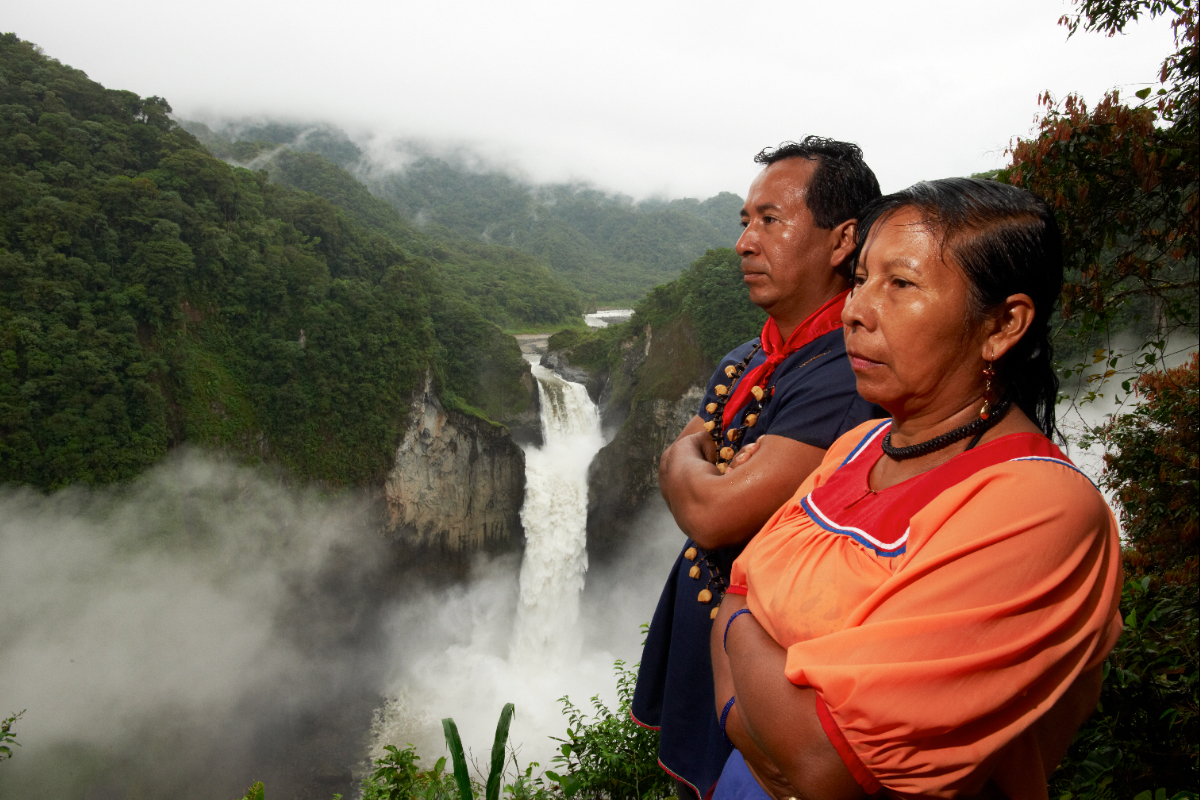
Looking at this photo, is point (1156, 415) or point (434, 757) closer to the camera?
point (1156, 415)

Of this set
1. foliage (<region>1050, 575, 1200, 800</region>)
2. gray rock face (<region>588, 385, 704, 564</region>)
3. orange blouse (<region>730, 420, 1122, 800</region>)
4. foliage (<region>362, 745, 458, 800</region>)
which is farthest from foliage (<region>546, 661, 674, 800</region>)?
Answer: gray rock face (<region>588, 385, 704, 564</region>)

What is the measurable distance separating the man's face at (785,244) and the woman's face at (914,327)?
56 cm

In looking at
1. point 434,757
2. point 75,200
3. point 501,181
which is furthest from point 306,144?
point 434,757

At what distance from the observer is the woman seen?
68 centimetres

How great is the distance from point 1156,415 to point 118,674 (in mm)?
19544

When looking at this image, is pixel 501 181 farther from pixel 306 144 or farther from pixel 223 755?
pixel 223 755

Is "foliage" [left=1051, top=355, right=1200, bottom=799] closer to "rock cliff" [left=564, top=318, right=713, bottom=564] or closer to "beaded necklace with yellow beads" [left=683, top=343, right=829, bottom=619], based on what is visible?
"beaded necklace with yellow beads" [left=683, top=343, right=829, bottom=619]

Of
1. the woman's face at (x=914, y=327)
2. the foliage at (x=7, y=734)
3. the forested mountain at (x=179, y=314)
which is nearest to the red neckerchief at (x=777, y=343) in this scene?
the woman's face at (x=914, y=327)

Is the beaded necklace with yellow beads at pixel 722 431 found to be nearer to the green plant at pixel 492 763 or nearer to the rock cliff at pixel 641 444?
the green plant at pixel 492 763

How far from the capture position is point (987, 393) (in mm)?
908

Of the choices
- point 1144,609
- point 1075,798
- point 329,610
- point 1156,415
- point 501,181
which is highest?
point 501,181

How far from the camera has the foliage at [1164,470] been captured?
3.45m

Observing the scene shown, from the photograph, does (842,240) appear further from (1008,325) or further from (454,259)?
(454,259)

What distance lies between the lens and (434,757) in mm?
15055
